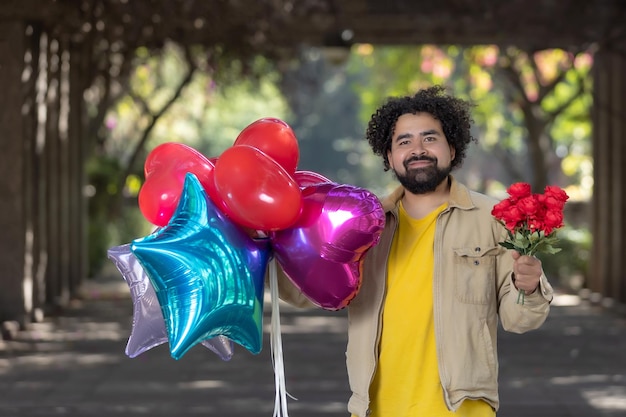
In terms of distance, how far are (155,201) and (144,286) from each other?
0.27 metres

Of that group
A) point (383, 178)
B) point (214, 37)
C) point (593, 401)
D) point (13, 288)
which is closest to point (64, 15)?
point (214, 37)

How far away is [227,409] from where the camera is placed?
24.7 feet

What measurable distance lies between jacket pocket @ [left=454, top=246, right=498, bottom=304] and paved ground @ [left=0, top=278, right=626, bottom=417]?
3677 mm

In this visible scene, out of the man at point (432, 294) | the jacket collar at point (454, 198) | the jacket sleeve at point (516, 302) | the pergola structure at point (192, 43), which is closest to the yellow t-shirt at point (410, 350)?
the man at point (432, 294)

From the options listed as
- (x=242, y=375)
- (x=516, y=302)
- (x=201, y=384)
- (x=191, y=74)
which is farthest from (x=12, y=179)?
(x=516, y=302)

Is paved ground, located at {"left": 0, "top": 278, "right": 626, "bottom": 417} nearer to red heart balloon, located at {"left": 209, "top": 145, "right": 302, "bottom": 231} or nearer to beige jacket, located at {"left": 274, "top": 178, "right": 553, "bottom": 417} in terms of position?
beige jacket, located at {"left": 274, "top": 178, "right": 553, "bottom": 417}

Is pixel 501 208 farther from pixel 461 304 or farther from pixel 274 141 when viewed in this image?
pixel 274 141

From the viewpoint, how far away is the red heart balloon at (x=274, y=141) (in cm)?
388

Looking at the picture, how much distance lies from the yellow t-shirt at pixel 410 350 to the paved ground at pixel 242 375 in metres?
3.64

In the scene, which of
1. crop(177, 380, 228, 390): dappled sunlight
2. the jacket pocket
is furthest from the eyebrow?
crop(177, 380, 228, 390): dappled sunlight

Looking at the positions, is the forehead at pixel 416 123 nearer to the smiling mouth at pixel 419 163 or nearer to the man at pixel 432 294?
the man at pixel 432 294

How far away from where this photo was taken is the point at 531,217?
11.2 feet

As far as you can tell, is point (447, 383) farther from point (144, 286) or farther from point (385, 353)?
point (144, 286)

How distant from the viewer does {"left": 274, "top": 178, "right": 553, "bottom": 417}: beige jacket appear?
144 inches
